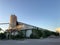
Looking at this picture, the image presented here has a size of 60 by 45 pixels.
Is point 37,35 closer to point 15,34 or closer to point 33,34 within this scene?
point 33,34

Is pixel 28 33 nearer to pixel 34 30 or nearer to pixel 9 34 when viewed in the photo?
pixel 34 30

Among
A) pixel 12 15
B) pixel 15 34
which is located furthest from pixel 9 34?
pixel 12 15

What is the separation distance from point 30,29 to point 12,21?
3.48m

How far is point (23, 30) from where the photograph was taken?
51.6 ft

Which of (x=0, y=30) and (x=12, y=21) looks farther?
(x=0, y=30)

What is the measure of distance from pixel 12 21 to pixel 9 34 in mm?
3460

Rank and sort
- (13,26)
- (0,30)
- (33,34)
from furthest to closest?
(33,34) → (0,30) → (13,26)

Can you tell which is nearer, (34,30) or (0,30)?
(0,30)

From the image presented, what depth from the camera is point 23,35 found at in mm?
15477

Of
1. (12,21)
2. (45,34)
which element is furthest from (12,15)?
(45,34)

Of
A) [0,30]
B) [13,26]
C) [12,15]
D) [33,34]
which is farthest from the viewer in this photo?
[33,34]

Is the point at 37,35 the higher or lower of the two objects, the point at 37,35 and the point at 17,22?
the lower

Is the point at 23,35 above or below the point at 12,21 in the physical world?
below

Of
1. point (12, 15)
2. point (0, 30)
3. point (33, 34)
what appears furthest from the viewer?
point (33, 34)
